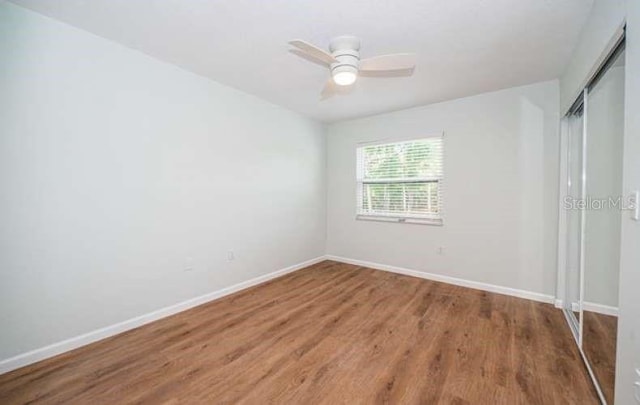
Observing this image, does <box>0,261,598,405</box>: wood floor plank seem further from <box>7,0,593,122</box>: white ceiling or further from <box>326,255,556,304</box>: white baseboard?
<box>7,0,593,122</box>: white ceiling

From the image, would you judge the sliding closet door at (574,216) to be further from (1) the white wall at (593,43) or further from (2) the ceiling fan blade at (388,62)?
(2) the ceiling fan blade at (388,62)

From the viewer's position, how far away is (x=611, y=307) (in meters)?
1.62

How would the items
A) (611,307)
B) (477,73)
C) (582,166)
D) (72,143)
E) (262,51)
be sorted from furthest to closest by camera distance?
(477,73) < (262,51) < (582,166) < (72,143) < (611,307)

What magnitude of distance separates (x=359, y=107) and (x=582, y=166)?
2.55m

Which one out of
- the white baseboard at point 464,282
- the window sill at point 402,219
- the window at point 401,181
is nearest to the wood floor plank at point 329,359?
the white baseboard at point 464,282

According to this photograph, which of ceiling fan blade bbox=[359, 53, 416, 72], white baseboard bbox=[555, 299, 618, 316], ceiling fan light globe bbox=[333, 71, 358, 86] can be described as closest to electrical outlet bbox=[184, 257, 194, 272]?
ceiling fan light globe bbox=[333, 71, 358, 86]

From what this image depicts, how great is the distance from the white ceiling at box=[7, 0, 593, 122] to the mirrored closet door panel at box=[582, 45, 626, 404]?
2.08ft

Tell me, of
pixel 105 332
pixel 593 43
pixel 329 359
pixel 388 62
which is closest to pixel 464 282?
pixel 329 359

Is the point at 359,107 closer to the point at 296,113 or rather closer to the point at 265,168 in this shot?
the point at 296,113

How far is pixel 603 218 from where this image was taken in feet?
5.97

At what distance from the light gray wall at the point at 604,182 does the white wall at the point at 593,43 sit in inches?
5.5

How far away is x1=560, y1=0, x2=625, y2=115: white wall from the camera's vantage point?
1.41m

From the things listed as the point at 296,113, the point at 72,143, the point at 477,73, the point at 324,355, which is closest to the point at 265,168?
the point at 296,113

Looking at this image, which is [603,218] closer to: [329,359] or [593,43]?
[593,43]
